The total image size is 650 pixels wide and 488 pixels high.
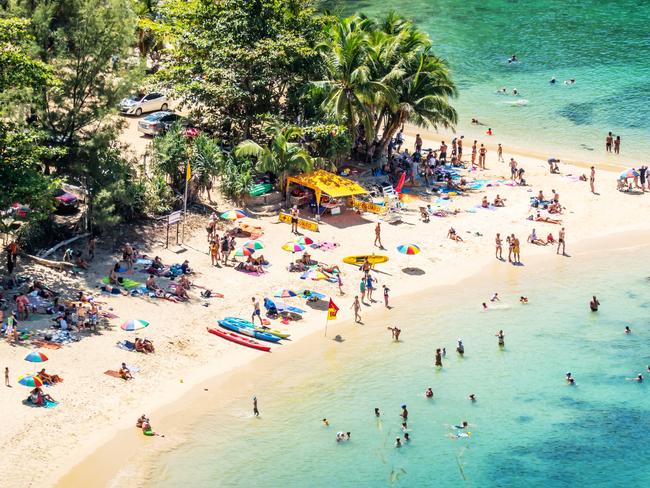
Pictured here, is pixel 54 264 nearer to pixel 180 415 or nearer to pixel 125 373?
pixel 125 373

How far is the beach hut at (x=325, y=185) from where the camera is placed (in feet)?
185

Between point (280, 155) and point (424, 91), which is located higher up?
point (424, 91)

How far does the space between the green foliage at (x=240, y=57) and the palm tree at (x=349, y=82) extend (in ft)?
4.02

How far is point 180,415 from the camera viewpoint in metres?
40.0

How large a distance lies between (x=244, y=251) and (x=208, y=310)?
5.23 metres

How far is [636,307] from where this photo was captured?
1996 inches

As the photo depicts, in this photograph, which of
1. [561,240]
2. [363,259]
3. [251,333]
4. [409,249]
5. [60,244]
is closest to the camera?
[251,333]

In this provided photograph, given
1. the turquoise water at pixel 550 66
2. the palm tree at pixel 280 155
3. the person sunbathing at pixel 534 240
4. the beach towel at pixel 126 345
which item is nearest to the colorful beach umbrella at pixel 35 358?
the beach towel at pixel 126 345

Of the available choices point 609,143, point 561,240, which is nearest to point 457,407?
point 561,240

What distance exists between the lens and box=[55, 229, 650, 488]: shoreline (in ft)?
119

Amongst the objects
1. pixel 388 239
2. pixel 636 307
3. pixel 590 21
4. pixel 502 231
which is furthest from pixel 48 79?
pixel 590 21

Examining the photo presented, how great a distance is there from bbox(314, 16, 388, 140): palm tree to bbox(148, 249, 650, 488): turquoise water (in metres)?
13.6

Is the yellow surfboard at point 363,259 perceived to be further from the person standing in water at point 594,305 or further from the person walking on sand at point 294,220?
the person standing in water at point 594,305

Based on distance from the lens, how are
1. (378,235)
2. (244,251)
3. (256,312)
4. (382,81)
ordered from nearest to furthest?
(256,312), (244,251), (378,235), (382,81)
